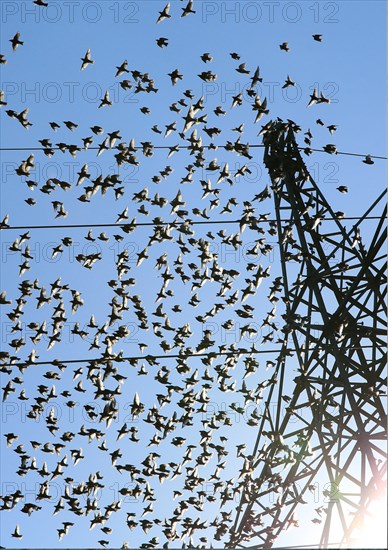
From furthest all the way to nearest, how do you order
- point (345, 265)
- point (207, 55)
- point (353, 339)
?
point (207, 55) < point (345, 265) < point (353, 339)

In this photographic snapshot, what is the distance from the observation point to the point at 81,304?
28.9 meters

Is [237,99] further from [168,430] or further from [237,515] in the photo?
[237,515]

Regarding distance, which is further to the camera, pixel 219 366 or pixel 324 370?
pixel 219 366

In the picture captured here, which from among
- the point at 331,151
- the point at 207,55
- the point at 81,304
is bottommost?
the point at 81,304

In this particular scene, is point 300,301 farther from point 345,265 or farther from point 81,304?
point 81,304

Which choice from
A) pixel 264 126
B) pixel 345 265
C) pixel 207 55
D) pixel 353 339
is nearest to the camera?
pixel 353 339

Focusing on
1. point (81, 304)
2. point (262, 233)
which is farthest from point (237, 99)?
point (81, 304)

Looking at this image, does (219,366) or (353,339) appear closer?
(353,339)

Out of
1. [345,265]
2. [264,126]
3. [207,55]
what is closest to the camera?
[345,265]

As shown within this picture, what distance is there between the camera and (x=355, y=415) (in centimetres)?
1944

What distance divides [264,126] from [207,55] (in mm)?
4193

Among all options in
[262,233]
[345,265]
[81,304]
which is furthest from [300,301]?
[81,304]

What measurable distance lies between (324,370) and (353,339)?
3.26ft

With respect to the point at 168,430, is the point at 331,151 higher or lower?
higher
